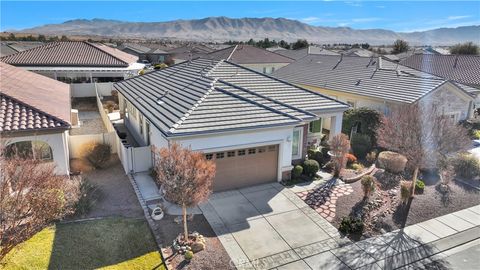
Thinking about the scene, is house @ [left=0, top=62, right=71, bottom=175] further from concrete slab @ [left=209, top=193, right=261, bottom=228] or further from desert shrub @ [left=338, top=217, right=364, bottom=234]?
desert shrub @ [left=338, top=217, right=364, bottom=234]

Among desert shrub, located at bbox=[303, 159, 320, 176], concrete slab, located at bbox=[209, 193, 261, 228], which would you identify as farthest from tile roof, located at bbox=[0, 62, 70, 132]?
desert shrub, located at bbox=[303, 159, 320, 176]

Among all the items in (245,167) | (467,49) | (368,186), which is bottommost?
(368,186)

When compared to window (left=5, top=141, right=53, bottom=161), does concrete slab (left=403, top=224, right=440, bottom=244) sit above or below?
below

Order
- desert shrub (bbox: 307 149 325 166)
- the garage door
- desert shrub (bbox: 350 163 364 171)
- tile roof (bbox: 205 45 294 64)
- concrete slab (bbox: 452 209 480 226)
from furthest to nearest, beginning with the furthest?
tile roof (bbox: 205 45 294 64)
desert shrub (bbox: 307 149 325 166)
desert shrub (bbox: 350 163 364 171)
the garage door
concrete slab (bbox: 452 209 480 226)

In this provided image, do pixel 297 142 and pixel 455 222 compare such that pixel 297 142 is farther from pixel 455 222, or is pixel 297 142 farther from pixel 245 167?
pixel 455 222

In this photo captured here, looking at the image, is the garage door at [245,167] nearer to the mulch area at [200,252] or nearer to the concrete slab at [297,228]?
the mulch area at [200,252]

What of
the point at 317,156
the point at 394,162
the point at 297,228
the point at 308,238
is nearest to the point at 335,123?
the point at 317,156
